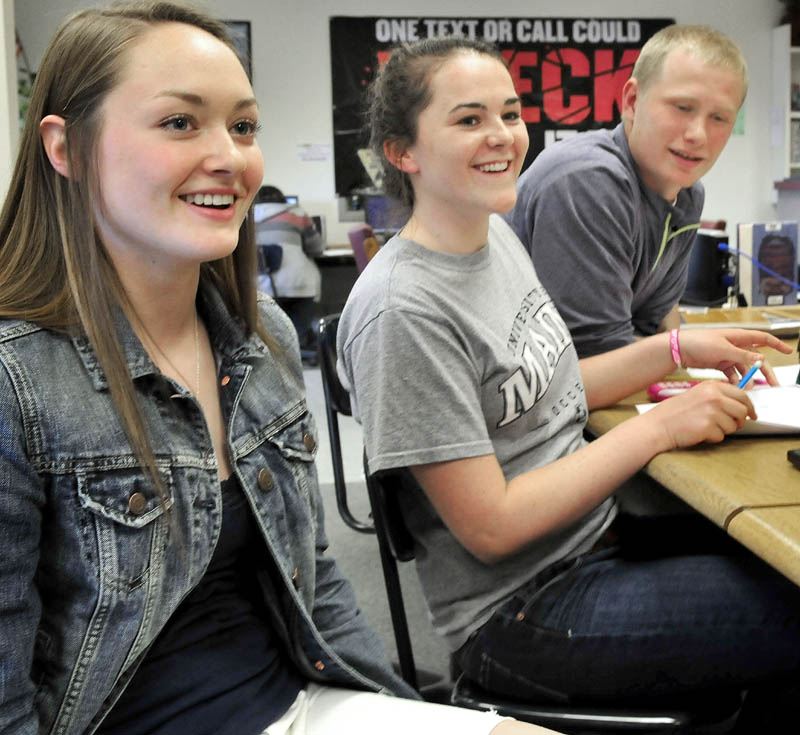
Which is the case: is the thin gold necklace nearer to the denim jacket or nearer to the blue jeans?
the denim jacket

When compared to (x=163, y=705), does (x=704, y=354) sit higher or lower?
higher

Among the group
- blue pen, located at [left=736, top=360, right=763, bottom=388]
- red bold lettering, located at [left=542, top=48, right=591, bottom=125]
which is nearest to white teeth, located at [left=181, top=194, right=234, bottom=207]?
blue pen, located at [left=736, top=360, right=763, bottom=388]

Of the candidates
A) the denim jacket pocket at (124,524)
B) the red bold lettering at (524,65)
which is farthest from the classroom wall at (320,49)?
the denim jacket pocket at (124,524)

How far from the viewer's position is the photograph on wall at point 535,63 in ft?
20.9

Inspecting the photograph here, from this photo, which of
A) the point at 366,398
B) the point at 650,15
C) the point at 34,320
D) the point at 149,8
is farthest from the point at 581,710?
the point at 650,15

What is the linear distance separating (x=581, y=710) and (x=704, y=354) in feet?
2.14

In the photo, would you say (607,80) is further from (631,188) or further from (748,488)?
(748,488)

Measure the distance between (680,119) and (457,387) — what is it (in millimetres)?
893

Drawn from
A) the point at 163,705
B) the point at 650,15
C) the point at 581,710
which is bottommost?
the point at 581,710

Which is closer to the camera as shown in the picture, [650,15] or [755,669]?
[755,669]

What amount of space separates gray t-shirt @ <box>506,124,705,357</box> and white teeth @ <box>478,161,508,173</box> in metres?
0.28

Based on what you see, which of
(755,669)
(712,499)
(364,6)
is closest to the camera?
(712,499)

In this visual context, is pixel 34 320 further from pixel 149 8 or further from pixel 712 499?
pixel 712 499

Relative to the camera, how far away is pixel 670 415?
3.89 feet
